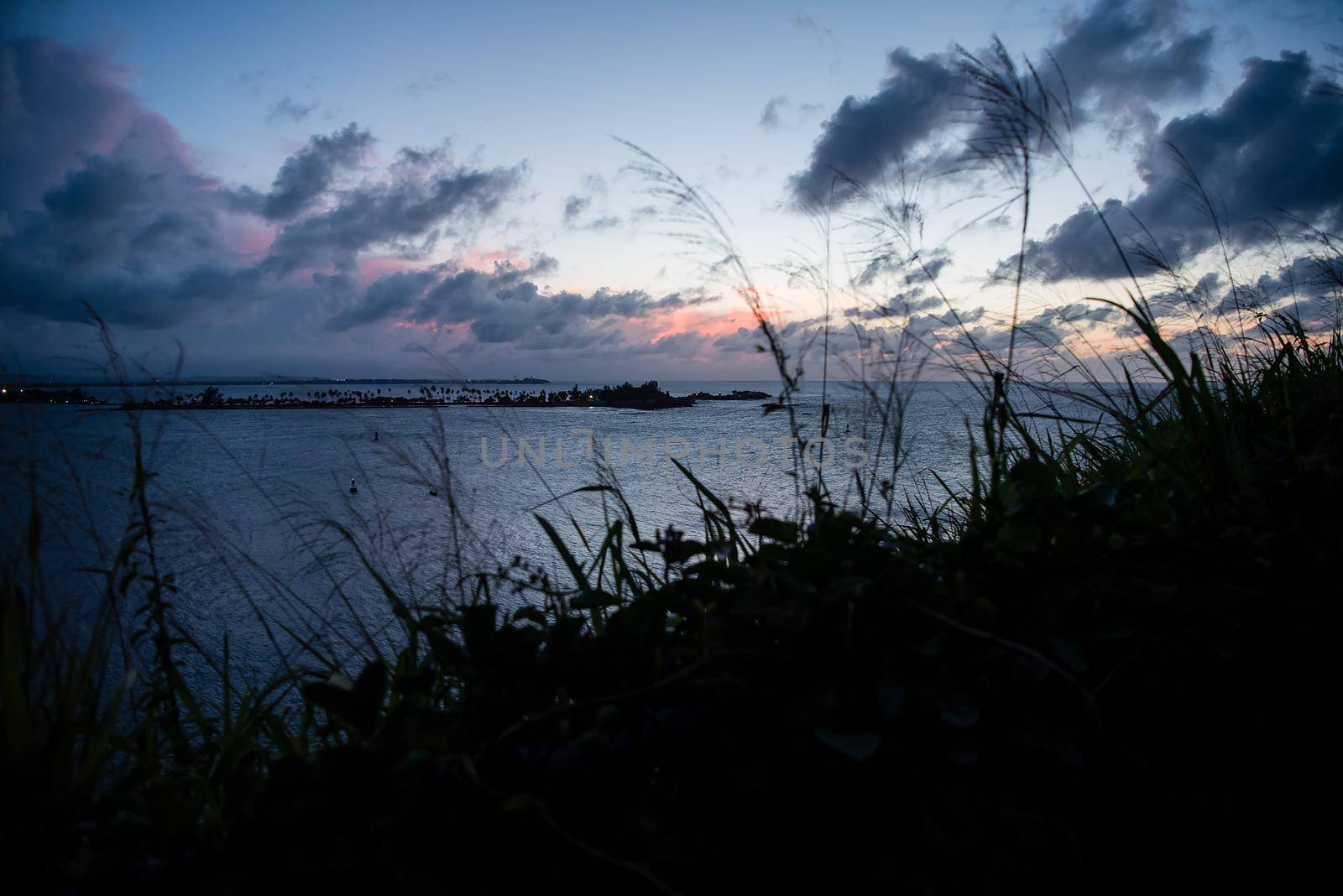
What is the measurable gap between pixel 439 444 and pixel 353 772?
3.11 feet

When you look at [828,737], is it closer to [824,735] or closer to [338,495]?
[824,735]

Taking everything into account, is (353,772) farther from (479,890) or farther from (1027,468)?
(1027,468)

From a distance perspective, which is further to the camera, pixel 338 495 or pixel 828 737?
pixel 338 495

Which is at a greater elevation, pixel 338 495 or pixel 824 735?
pixel 824 735

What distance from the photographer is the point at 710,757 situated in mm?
726

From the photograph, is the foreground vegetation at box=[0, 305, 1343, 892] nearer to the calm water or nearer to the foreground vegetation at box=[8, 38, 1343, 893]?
the foreground vegetation at box=[8, 38, 1343, 893]

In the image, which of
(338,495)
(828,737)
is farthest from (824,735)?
(338,495)

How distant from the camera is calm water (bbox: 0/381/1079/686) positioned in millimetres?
1394

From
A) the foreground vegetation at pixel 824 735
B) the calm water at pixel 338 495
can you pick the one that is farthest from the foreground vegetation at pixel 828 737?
the calm water at pixel 338 495

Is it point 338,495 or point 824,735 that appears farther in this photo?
point 338,495

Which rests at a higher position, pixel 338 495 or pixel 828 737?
pixel 828 737

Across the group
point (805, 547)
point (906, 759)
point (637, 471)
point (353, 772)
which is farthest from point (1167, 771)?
point (637, 471)

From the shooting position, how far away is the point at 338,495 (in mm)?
3359

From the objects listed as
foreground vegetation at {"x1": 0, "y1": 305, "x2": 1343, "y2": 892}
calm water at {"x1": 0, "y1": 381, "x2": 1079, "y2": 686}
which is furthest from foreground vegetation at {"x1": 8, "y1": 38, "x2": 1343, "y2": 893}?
calm water at {"x1": 0, "y1": 381, "x2": 1079, "y2": 686}
